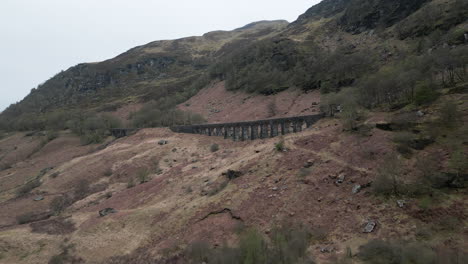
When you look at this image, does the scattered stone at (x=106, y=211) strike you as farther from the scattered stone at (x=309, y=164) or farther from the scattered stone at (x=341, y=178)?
the scattered stone at (x=341, y=178)

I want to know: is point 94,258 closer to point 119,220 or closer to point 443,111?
point 119,220

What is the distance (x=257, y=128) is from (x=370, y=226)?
90.1ft

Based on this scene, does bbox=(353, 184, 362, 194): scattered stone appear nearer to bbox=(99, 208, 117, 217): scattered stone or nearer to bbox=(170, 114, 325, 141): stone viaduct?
bbox=(170, 114, 325, 141): stone viaduct

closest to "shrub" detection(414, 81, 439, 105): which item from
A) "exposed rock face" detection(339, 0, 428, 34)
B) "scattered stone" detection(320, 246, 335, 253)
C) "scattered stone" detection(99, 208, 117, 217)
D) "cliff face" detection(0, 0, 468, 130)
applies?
"scattered stone" detection(320, 246, 335, 253)

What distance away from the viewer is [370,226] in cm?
1719

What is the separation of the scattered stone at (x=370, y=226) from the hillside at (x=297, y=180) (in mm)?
207

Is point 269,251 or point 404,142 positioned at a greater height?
point 404,142

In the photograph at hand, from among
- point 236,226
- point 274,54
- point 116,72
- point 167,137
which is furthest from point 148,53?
point 236,226

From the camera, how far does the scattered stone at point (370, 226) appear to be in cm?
1697

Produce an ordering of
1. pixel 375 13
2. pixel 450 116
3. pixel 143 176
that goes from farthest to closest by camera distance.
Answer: pixel 375 13, pixel 143 176, pixel 450 116

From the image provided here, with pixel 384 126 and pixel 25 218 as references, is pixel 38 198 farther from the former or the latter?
pixel 384 126

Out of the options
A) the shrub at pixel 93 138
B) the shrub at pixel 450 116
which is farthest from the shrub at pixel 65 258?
the shrub at pixel 93 138

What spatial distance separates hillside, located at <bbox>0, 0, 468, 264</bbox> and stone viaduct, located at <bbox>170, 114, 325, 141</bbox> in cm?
191

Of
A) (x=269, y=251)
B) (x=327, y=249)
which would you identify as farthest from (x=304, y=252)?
(x=269, y=251)
